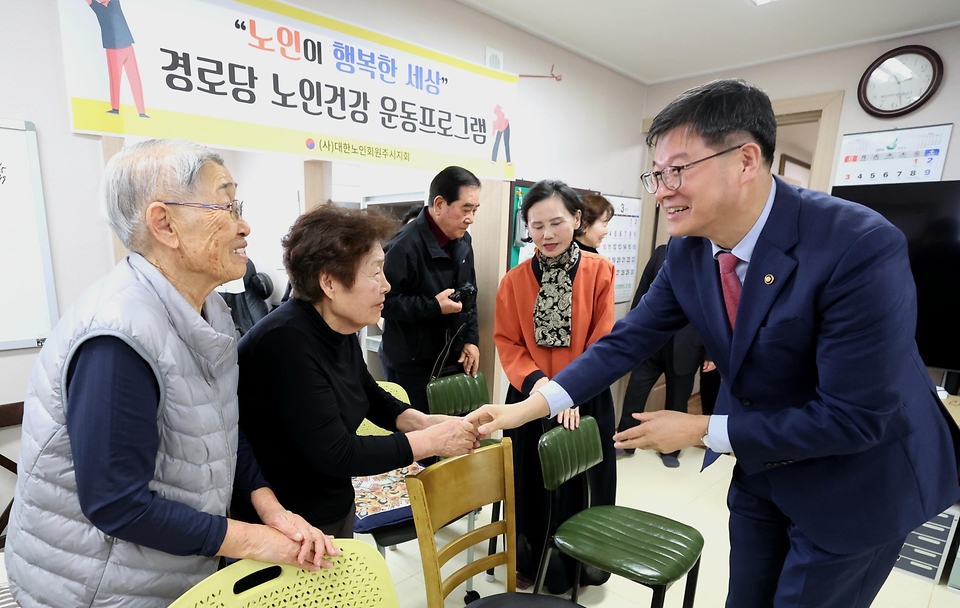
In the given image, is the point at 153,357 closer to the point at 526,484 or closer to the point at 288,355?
the point at 288,355

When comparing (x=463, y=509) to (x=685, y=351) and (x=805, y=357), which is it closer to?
(x=805, y=357)

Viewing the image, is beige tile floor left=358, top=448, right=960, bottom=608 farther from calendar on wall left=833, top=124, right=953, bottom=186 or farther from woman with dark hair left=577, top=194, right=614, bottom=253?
calendar on wall left=833, top=124, right=953, bottom=186

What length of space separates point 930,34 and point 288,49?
11.7 feet

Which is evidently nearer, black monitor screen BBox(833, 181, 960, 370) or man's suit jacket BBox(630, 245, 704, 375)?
black monitor screen BBox(833, 181, 960, 370)

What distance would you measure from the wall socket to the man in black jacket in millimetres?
834

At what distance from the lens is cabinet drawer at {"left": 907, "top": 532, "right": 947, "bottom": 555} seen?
222 centimetres

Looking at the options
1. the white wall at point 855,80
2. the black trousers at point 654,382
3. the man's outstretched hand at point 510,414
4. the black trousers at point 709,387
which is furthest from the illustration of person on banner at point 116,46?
the black trousers at point 709,387

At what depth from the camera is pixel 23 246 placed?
1577mm

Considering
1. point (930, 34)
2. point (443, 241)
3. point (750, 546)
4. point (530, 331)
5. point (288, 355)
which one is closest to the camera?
point (288, 355)

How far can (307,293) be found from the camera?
118cm

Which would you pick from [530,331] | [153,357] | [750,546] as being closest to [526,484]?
[530,331]

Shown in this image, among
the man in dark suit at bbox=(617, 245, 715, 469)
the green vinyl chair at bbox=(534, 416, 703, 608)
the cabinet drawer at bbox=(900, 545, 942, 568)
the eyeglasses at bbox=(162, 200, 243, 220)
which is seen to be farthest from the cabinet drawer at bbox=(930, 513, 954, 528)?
the eyeglasses at bbox=(162, 200, 243, 220)

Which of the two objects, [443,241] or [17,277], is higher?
[443,241]

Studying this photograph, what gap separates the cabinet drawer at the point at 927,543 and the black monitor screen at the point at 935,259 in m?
0.94
